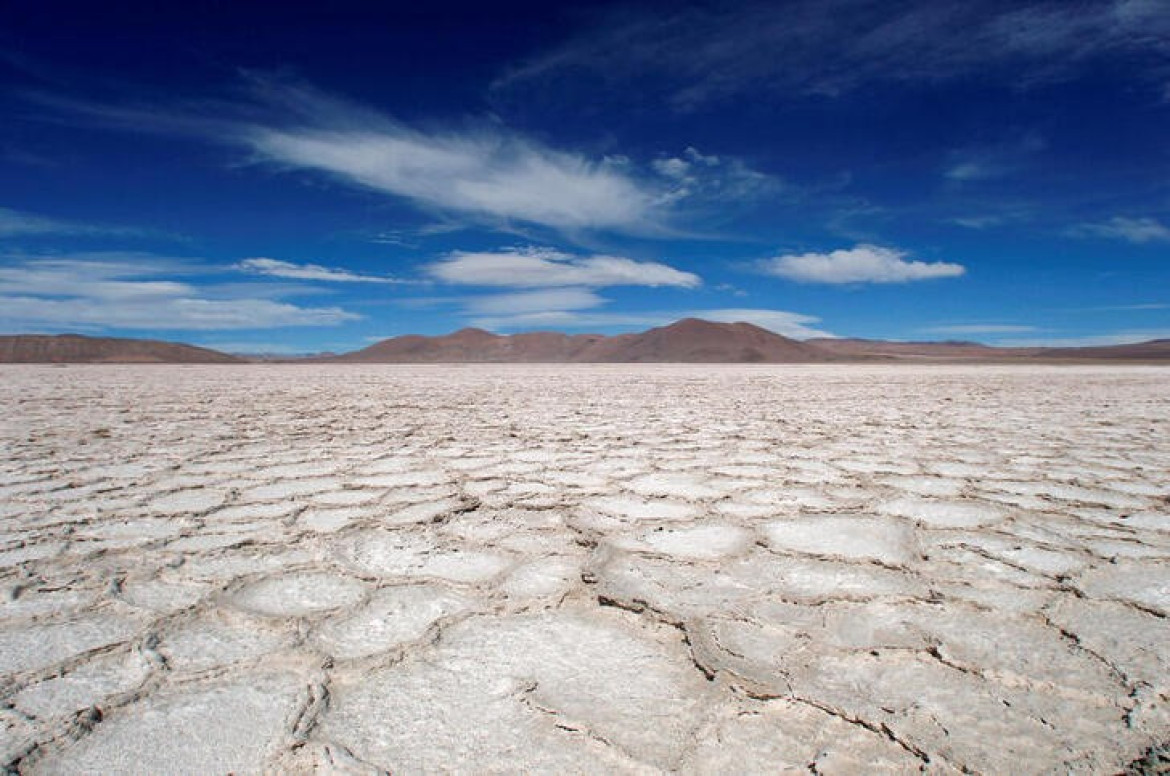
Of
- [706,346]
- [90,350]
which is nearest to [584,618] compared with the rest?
[90,350]

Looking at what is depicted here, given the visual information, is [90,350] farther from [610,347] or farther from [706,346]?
[706,346]

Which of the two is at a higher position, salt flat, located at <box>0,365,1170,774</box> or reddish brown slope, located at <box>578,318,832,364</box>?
reddish brown slope, located at <box>578,318,832,364</box>

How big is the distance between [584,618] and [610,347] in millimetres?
76322

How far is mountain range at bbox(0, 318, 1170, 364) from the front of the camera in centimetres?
4928

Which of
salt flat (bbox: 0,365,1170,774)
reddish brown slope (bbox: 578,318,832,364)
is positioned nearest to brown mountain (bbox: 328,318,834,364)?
reddish brown slope (bbox: 578,318,832,364)

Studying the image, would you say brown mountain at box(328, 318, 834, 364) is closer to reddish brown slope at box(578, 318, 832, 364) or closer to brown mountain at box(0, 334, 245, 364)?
reddish brown slope at box(578, 318, 832, 364)

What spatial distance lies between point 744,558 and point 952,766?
72 centimetres

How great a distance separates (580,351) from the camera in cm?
8062

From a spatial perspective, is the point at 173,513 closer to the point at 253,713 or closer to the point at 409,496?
the point at 409,496

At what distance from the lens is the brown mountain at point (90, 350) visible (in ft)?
158

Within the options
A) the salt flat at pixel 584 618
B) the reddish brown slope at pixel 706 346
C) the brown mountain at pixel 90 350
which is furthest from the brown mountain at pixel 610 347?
the salt flat at pixel 584 618

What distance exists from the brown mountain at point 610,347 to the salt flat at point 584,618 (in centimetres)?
5624

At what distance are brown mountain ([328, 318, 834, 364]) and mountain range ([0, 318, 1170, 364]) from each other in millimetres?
104

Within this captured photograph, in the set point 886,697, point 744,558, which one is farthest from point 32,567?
point 886,697
